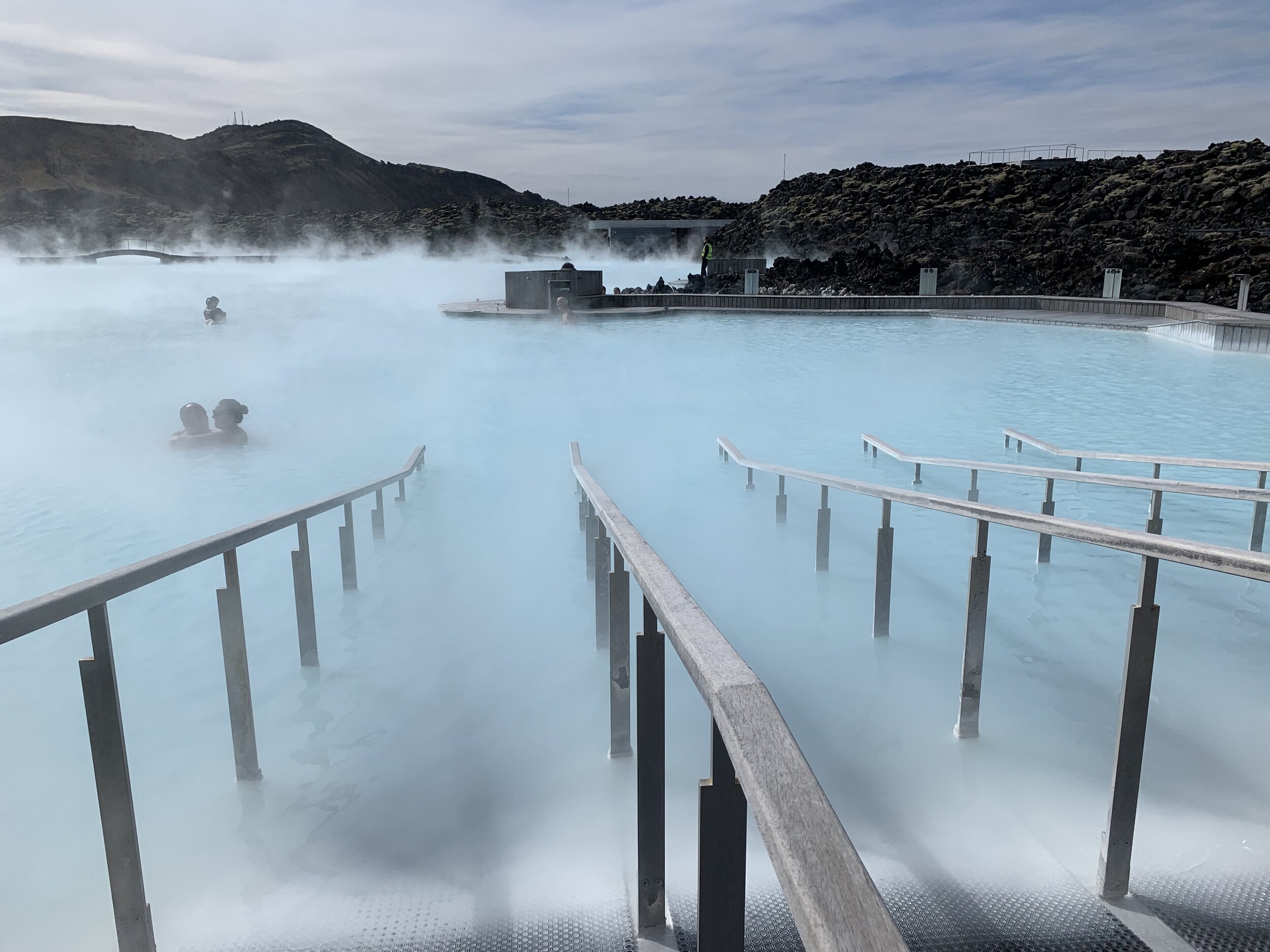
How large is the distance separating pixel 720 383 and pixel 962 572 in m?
8.90

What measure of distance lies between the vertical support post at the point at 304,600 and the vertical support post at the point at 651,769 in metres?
2.12

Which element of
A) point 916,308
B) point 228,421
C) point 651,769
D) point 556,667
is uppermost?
point 916,308

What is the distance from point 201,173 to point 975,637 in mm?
168132

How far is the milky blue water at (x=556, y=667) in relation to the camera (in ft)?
7.98

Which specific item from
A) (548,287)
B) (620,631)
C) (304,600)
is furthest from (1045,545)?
(548,287)

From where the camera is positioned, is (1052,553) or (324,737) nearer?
(324,737)

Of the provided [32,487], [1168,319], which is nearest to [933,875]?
[32,487]

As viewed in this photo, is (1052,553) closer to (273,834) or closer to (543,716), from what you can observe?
(543,716)

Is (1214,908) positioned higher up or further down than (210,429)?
higher up

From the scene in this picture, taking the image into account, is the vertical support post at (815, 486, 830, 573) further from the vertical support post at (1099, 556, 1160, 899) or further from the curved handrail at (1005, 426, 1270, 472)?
the vertical support post at (1099, 556, 1160, 899)

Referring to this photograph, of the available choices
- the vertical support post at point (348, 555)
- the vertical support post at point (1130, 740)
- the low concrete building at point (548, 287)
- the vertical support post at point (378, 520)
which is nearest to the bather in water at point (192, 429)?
the vertical support post at point (378, 520)

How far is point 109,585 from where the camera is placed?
157 cm

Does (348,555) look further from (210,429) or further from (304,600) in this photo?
(210,429)

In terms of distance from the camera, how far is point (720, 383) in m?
13.8
